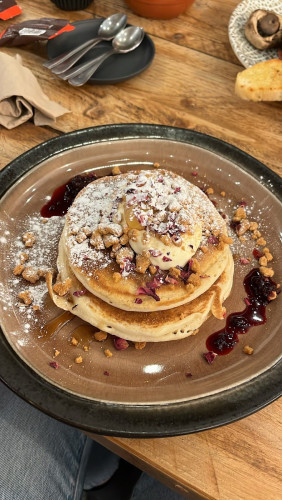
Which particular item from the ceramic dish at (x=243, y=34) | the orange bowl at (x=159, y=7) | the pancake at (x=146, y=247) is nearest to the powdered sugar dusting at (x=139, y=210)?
the pancake at (x=146, y=247)

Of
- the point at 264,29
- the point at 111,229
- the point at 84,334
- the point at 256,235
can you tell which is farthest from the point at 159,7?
the point at 84,334

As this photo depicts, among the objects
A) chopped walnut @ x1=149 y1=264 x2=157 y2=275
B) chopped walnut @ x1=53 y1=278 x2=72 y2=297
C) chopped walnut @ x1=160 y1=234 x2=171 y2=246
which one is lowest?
chopped walnut @ x1=53 y1=278 x2=72 y2=297

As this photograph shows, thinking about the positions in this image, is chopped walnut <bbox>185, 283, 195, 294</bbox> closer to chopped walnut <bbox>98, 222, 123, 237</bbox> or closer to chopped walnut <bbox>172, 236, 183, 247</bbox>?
chopped walnut <bbox>172, 236, 183, 247</bbox>

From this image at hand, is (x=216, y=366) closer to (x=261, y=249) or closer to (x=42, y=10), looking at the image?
(x=261, y=249)

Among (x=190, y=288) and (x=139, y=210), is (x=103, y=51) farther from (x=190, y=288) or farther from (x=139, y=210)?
(x=190, y=288)

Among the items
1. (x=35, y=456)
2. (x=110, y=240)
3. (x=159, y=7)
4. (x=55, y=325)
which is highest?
(x=159, y=7)

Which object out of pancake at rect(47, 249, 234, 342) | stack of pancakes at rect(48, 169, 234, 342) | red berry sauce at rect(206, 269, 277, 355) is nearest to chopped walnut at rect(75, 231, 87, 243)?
stack of pancakes at rect(48, 169, 234, 342)
